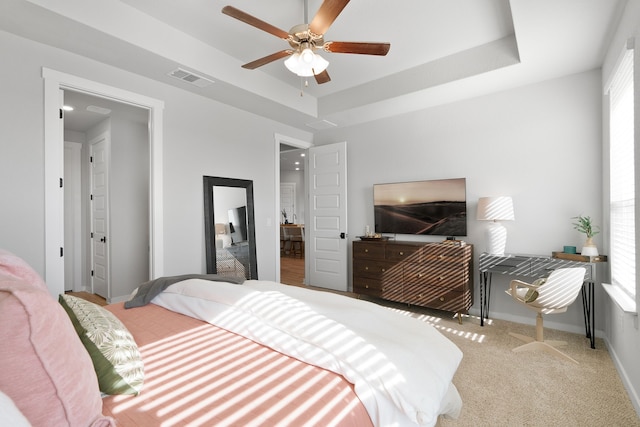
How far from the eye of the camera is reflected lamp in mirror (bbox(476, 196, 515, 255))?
3369 millimetres

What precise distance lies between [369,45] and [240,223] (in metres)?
2.68

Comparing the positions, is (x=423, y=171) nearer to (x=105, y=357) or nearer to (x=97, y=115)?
(x=105, y=357)

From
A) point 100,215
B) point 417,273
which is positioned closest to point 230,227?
point 100,215

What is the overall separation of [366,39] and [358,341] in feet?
9.59

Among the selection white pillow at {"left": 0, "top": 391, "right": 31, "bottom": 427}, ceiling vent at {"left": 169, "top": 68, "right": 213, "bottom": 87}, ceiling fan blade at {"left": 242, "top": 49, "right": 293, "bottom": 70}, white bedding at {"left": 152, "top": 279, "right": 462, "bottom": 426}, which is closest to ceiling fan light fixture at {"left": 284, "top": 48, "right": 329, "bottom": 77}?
ceiling fan blade at {"left": 242, "top": 49, "right": 293, "bottom": 70}

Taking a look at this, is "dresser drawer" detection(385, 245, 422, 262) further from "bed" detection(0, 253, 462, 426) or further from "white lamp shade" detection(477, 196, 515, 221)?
"bed" detection(0, 253, 462, 426)

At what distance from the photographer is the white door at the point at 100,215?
439 centimetres

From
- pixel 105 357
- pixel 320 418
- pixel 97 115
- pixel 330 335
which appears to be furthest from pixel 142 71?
pixel 320 418

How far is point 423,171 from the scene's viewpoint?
14.0 feet

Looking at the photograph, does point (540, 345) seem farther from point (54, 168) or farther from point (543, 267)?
point (54, 168)

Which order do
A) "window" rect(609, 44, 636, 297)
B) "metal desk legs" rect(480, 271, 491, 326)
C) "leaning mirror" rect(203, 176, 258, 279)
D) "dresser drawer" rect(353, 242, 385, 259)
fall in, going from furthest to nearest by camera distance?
"dresser drawer" rect(353, 242, 385, 259) → "leaning mirror" rect(203, 176, 258, 279) → "metal desk legs" rect(480, 271, 491, 326) → "window" rect(609, 44, 636, 297)

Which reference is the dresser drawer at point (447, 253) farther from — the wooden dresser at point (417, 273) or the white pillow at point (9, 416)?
the white pillow at point (9, 416)

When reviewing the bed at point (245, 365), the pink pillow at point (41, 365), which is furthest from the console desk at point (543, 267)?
the pink pillow at point (41, 365)

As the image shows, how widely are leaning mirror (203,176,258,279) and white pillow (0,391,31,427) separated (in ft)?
10.4
